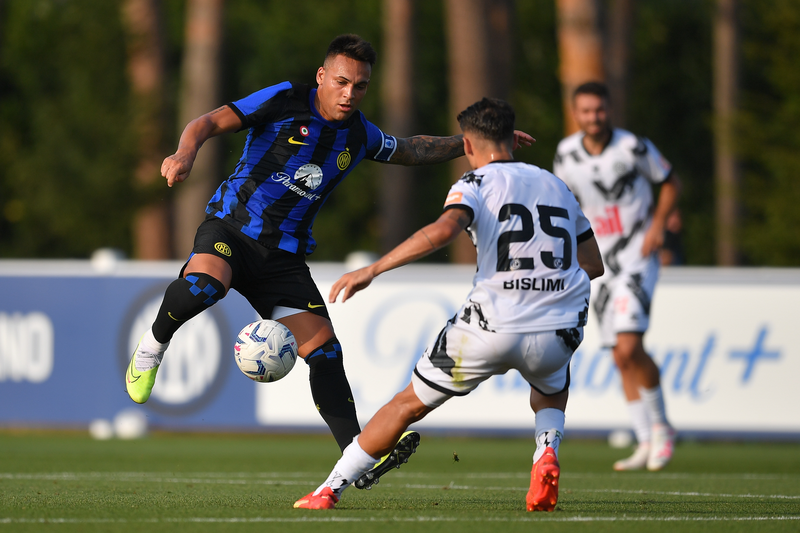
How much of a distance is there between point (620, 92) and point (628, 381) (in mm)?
9817

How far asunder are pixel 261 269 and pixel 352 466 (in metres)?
1.35

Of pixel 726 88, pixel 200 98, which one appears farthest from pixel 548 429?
pixel 726 88

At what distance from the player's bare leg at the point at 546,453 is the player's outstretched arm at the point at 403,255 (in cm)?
108

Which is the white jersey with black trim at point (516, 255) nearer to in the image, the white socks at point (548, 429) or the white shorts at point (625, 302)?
the white socks at point (548, 429)

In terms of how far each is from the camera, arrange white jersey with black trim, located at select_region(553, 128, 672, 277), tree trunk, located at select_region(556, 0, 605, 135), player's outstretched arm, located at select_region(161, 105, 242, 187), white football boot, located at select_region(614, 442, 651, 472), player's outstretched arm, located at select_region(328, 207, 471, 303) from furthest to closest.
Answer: tree trunk, located at select_region(556, 0, 605, 135)
white jersey with black trim, located at select_region(553, 128, 672, 277)
white football boot, located at select_region(614, 442, 651, 472)
player's outstretched arm, located at select_region(161, 105, 242, 187)
player's outstretched arm, located at select_region(328, 207, 471, 303)

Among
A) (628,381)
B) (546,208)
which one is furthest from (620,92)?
(546,208)

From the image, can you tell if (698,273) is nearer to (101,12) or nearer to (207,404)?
(207,404)

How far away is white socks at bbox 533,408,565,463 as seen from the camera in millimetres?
5355

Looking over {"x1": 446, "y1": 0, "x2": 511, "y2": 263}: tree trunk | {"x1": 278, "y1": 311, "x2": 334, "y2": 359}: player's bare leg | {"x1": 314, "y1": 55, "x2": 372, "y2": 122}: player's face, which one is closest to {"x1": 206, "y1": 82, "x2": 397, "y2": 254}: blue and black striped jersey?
{"x1": 314, "y1": 55, "x2": 372, "y2": 122}: player's face

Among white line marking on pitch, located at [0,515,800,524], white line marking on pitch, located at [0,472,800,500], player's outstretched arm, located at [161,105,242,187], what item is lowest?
white line marking on pitch, located at [0,472,800,500]

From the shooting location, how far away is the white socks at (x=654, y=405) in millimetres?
8891

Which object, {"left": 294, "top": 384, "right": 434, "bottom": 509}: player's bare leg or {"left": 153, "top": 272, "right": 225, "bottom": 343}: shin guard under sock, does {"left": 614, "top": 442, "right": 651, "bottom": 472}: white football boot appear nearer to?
{"left": 294, "top": 384, "right": 434, "bottom": 509}: player's bare leg

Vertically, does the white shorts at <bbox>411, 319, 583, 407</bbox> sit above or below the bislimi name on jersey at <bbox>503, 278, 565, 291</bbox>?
Answer: below

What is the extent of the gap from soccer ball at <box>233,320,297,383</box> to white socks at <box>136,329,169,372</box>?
0.50 metres
